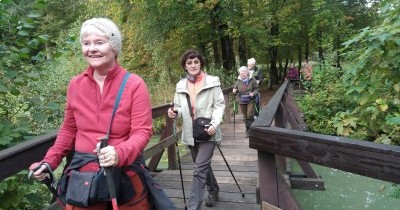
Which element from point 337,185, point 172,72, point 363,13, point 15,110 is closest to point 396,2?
point 15,110

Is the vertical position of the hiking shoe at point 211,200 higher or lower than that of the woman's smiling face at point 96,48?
lower

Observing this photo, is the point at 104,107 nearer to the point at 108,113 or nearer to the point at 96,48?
the point at 108,113

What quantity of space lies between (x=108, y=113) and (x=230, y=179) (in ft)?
11.8

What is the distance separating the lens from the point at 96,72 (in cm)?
206

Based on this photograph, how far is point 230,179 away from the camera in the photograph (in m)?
5.27

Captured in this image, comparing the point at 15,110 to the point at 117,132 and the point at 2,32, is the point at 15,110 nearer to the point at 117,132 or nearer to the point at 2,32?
the point at 2,32

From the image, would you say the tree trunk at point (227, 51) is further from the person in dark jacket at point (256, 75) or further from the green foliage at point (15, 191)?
the green foliage at point (15, 191)

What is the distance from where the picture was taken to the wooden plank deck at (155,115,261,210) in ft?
14.3

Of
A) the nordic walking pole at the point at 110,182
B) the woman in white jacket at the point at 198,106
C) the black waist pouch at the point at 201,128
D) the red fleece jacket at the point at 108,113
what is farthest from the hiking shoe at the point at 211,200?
the nordic walking pole at the point at 110,182

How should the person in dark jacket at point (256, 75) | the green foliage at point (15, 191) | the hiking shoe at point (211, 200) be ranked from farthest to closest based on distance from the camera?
the person in dark jacket at point (256, 75) < the hiking shoe at point (211, 200) < the green foliage at point (15, 191)

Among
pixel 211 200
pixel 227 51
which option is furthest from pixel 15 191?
pixel 227 51

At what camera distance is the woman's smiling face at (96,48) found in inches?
76.8

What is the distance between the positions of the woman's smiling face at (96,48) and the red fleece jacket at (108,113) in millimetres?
89

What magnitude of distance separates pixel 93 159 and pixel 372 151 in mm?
1328
